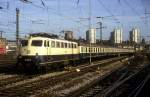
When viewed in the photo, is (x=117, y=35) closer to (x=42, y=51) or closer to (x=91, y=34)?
(x=91, y=34)

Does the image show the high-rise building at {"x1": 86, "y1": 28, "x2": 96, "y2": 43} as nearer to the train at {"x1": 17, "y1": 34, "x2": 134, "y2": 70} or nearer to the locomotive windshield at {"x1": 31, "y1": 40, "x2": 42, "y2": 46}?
the train at {"x1": 17, "y1": 34, "x2": 134, "y2": 70}

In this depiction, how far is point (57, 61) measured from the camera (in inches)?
1270

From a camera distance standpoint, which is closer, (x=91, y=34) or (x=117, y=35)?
(x=91, y=34)

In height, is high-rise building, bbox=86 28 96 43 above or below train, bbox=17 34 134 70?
above

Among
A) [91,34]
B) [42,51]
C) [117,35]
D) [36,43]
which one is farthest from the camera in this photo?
[117,35]

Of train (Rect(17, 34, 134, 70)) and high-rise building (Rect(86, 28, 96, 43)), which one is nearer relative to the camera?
train (Rect(17, 34, 134, 70))

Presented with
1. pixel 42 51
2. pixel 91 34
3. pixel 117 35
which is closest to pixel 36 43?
pixel 42 51

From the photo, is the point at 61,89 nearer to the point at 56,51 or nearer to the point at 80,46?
the point at 56,51

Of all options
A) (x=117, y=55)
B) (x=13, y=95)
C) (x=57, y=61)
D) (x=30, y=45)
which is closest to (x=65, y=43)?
(x=57, y=61)

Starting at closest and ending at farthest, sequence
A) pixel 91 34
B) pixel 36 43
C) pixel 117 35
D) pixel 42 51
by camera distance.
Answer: pixel 42 51
pixel 36 43
pixel 91 34
pixel 117 35

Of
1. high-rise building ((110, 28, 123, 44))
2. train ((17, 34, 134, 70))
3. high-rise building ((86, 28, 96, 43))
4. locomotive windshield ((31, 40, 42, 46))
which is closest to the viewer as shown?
train ((17, 34, 134, 70))

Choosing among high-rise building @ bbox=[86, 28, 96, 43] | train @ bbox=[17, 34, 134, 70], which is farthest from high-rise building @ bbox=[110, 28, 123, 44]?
train @ bbox=[17, 34, 134, 70]

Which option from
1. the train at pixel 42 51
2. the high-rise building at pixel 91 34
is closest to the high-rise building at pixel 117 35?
the high-rise building at pixel 91 34

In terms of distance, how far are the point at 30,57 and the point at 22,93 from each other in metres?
10.9
